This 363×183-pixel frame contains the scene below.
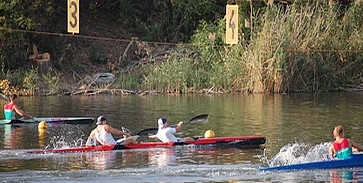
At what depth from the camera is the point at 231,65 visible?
150 ft

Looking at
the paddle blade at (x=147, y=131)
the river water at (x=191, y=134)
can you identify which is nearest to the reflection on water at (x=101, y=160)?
the river water at (x=191, y=134)

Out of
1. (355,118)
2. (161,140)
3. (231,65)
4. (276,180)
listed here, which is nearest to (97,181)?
(276,180)

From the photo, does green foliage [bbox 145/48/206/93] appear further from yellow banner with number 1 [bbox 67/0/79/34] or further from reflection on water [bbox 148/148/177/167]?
reflection on water [bbox 148/148/177/167]

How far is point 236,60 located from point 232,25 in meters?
1.84

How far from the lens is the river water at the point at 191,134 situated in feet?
71.6

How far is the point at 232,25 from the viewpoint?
4475 centimetres

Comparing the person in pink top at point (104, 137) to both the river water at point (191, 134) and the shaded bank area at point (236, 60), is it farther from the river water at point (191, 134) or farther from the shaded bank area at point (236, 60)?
the shaded bank area at point (236, 60)

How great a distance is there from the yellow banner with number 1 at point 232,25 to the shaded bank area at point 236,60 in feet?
3.88

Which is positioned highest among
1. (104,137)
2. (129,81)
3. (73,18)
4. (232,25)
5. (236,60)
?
(73,18)

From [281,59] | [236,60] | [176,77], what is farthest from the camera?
[176,77]

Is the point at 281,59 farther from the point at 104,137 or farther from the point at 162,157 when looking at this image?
the point at 162,157

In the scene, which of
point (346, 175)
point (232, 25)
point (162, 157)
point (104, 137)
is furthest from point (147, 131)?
point (232, 25)

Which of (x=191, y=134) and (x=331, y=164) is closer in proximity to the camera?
(x=331, y=164)

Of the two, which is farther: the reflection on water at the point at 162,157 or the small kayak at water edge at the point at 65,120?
the small kayak at water edge at the point at 65,120
